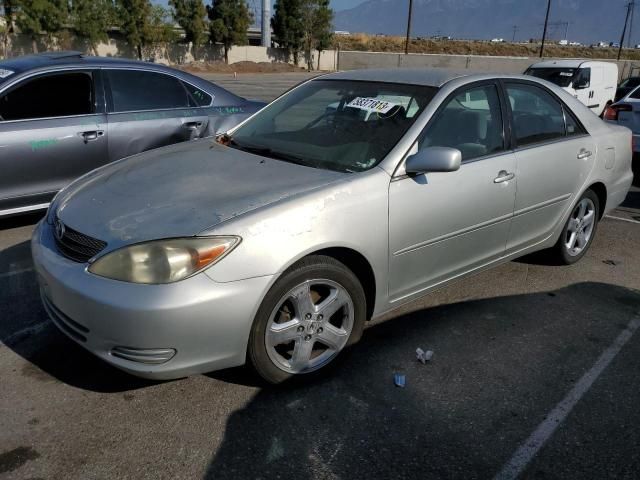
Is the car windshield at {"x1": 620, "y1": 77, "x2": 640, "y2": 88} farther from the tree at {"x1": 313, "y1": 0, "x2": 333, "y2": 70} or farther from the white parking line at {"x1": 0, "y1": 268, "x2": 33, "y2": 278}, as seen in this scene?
the tree at {"x1": 313, "y1": 0, "x2": 333, "y2": 70}

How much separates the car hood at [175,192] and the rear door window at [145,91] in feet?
6.62

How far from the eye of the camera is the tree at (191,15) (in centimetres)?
4956

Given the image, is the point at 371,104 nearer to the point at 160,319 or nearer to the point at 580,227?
the point at 160,319

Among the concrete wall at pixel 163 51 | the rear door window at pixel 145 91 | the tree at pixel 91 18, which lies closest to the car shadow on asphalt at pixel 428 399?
the rear door window at pixel 145 91

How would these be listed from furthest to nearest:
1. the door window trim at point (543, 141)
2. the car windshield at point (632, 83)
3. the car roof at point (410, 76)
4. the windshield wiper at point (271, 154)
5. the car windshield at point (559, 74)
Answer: the car windshield at point (632, 83) → the car windshield at point (559, 74) → the door window trim at point (543, 141) → the car roof at point (410, 76) → the windshield wiper at point (271, 154)

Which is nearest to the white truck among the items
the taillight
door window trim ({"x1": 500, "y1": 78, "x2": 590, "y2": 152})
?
the taillight

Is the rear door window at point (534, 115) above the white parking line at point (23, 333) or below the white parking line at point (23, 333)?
above

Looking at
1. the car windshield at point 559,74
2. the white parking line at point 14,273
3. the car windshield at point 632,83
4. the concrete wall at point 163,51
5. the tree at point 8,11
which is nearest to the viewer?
the white parking line at point 14,273

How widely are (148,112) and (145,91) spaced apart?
0.73 ft

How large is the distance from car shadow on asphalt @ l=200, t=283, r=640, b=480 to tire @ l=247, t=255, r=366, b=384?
13cm

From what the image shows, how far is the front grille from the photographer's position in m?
2.57

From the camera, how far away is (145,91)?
5457 mm

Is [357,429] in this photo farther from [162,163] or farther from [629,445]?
[162,163]

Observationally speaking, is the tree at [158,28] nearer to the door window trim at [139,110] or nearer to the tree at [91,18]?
the tree at [91,18]
